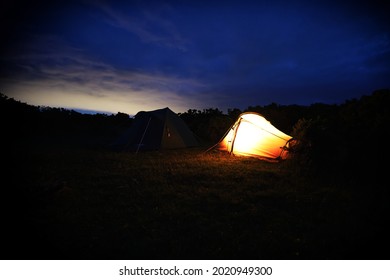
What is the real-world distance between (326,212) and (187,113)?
29.3 meters

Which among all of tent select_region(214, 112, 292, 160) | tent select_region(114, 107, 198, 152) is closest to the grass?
tent select_region(214, 112, 292, 160)

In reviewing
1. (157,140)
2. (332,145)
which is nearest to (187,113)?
(157,140)

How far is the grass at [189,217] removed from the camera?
3365 mm

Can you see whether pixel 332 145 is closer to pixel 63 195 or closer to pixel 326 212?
pixel 326 212

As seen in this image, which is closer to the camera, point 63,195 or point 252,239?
point 252,239

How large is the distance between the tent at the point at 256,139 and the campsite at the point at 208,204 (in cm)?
58

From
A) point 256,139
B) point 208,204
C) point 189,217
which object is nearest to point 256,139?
point 256,139

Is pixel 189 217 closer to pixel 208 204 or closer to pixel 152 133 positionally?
pixel 208 204

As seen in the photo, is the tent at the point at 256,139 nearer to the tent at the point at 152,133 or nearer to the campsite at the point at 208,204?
the campsite at the point at 208,204

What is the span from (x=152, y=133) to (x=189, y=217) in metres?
8.34

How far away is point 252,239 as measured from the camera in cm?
363

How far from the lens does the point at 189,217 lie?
14.2ft

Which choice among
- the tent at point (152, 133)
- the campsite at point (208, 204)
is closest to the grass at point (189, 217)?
the campsite at point (208, 204)

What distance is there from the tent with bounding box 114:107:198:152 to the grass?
4.55 meters
